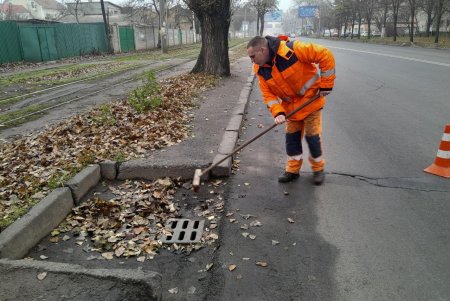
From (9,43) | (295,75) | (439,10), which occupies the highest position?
(439,10)

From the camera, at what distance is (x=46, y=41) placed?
942 inches

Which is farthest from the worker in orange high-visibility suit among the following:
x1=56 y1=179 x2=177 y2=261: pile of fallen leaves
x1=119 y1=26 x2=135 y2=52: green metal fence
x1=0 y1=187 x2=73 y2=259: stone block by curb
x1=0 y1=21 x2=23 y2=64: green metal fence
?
x1=119 y1=26 x2=135 y2=52: green metal fence

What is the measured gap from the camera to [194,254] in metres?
3.16

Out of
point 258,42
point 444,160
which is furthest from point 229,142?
point 444,160

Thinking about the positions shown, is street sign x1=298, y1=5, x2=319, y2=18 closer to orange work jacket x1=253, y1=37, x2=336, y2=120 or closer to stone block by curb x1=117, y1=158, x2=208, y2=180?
orange work jacket x1=253, y1=37, x2=336, y2=120

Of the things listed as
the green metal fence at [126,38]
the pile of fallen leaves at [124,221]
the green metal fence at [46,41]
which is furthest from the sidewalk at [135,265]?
the green metal fence at [126,38]

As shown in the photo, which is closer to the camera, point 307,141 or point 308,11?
point 307,141

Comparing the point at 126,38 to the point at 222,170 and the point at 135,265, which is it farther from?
the point at 135,265

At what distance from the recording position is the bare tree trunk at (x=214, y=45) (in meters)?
12.3

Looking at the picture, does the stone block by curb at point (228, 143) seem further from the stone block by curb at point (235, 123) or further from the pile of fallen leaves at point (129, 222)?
the pile of fallen leaves at point (129, 222)

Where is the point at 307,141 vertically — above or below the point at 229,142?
above

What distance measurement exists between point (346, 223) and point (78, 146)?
13.0 ft

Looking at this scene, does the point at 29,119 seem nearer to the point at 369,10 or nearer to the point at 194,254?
the point at 194,254

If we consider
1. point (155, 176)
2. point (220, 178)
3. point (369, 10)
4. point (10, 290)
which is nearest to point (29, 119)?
point (155, 176)
